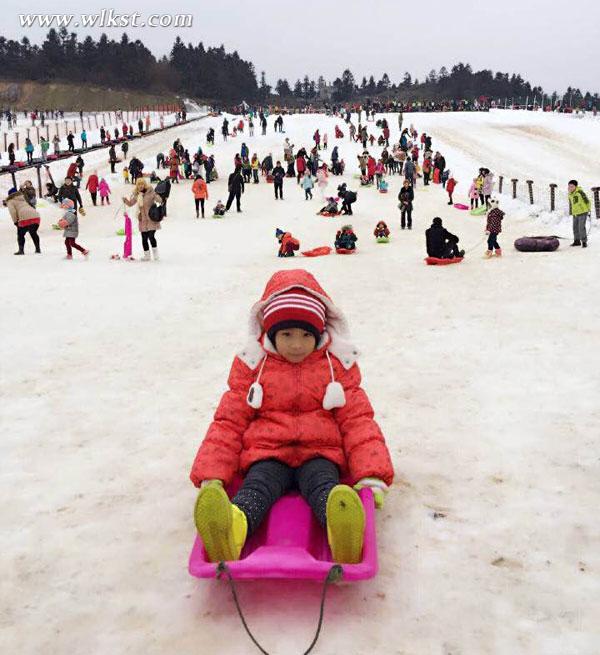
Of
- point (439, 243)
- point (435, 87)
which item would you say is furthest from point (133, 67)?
point (439, 243)

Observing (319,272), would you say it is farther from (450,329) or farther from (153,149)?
(153,149)

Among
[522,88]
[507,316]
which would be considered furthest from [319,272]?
[522,88]

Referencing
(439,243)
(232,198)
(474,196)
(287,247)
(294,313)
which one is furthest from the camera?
(232,198)

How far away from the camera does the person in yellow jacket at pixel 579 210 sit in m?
12.1

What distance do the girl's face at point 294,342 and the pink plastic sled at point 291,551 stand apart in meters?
0.77

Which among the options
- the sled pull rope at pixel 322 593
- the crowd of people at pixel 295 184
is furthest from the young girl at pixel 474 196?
the sled pull rope at pixel 322 593

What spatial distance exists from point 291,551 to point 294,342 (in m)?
1.14

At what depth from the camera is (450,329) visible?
23.8 ft

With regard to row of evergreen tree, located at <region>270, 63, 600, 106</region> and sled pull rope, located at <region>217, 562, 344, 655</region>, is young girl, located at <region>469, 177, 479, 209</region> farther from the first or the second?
row of evergreen tree, located at <region>270, 63, 600, 106</region>

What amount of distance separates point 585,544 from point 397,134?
1538 inches

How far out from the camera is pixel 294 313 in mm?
3365

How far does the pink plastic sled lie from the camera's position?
2590 millimetres

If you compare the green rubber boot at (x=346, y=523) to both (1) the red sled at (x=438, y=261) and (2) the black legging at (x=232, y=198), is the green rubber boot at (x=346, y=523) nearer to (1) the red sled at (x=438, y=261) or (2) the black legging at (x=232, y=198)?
(1) the red sled at (x=438, y=261)

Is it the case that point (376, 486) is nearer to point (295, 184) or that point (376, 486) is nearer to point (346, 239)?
point (346, 239)
